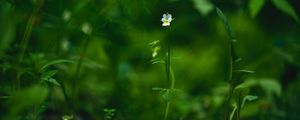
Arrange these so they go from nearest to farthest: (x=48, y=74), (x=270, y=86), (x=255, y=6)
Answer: (x=48, y=74)
(x=255, y=6)
(x=270, y=86)

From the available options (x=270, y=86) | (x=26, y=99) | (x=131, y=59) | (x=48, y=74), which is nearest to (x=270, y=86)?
(x=270, y=86)

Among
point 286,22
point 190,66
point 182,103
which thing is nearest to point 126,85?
point 182,103

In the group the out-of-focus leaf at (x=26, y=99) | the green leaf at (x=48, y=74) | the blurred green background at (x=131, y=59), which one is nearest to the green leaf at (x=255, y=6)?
the blurred green background at (x=131, y=59)

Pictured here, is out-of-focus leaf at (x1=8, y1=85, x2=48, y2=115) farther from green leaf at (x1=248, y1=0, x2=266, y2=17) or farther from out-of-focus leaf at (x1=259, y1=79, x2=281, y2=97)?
out-of-focus leaf at (x1=259, y1=79, x2=281, y2=97)

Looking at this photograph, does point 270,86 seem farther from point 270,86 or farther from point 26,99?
point 26,99

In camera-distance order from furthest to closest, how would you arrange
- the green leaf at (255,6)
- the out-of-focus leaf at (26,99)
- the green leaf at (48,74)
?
the green leaf at (255,6) → the green leaf at (48,74) → the out-of-focus leaf at (26,99)

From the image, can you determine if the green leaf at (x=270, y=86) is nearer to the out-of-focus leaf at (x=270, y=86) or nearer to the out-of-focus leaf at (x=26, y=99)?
the out-of-focus leaf at (x=270, y=86)

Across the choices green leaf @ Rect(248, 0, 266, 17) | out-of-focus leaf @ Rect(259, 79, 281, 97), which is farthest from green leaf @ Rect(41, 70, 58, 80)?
out-of-focus leaf @ Rect(259, 79, 281, 97)

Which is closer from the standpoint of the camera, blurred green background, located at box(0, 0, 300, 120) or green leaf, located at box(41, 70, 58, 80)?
green leaf, located at box(41, 70, 58, 80)

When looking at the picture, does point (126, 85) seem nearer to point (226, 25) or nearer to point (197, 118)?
point (197, 118)
